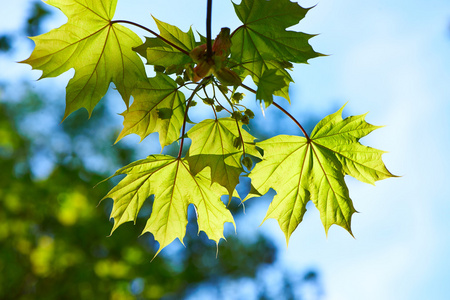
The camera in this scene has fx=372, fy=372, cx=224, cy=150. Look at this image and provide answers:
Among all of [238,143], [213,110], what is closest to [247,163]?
[238,143]

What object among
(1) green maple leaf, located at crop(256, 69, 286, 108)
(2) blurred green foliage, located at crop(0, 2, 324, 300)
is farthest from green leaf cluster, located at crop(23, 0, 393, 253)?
(2) blurred green foliage, located at crop(0, 2, 324, 300)

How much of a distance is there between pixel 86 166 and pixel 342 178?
33.4ft

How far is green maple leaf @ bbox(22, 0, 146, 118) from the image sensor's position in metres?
1.14

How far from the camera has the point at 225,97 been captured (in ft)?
3.38

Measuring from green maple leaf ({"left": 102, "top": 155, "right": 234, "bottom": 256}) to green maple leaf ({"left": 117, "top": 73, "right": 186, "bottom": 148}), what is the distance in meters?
0.23

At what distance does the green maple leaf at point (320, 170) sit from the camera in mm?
1382

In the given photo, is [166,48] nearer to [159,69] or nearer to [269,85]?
[159,69]

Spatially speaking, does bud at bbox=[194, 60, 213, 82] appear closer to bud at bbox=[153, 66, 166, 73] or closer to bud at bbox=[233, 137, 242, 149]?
bud at bbox=[153, 66, 166, 73]

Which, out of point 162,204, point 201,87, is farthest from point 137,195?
point 201,87

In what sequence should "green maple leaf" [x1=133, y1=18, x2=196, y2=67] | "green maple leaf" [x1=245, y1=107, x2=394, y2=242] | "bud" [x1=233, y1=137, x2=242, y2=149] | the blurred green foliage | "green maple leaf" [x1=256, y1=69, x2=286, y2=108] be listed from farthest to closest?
the blurred green foliage → "green maple leaf" [x1=245, y1=107, x2=394, y2=242] → "bud" [x1=233, y1=137, x2=242, y2=149] → "green maple leaf" [x1=133, y1=18, x2=196, y2=67] → "green maple leaf" [x1=256, y1=69, x2=286, y2=108]

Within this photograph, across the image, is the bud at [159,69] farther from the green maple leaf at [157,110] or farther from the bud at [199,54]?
the bud at [199,54]

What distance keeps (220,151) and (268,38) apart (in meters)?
0.39

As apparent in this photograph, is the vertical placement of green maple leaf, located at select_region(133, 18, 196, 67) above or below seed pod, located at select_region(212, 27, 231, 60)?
above

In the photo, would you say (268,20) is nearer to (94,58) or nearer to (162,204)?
(94,58)
